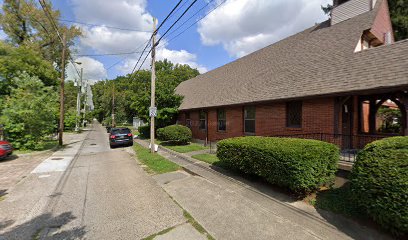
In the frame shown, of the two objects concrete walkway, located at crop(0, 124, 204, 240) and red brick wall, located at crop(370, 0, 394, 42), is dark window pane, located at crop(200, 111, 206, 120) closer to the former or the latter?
concrete walkway, located at crop(0, 124, 204, 240)

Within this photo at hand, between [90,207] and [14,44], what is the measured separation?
3462 cm

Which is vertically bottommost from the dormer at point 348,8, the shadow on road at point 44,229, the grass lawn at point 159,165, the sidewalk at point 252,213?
the shadow on road at point 44,229

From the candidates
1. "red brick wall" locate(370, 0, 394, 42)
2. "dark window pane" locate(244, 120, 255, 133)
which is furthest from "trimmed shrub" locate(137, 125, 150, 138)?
"red brick wall" locate(370, 0, 394, 42)

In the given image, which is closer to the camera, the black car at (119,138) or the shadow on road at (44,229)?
the shadow on road at (44,229)

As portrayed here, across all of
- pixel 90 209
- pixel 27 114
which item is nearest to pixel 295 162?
pixel 90 209

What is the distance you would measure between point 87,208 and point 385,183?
6.23m

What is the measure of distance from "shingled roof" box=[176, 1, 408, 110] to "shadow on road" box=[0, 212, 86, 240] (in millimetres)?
8568

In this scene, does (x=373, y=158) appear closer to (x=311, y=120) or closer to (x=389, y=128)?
(x=311, y=120)

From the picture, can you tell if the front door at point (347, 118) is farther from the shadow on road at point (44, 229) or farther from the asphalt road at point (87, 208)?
the shadow on road at point (44, 229)

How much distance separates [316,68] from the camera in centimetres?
936

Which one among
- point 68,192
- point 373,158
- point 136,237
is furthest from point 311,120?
point 68,192

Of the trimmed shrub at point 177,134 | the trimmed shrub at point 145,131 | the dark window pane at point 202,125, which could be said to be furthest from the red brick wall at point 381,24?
the trimmed shrub at point 145,131

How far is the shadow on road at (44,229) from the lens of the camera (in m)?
3.82

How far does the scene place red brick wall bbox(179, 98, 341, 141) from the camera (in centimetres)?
816
